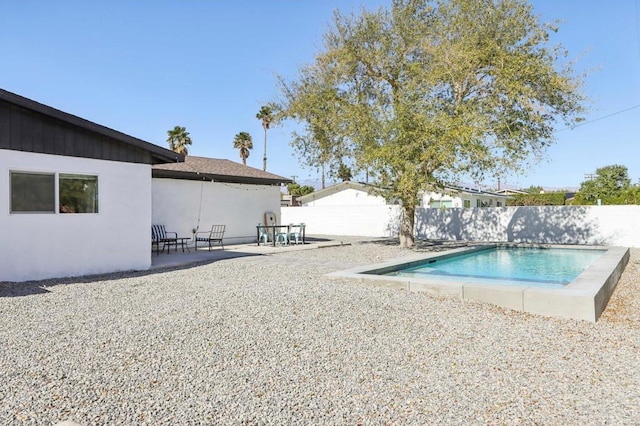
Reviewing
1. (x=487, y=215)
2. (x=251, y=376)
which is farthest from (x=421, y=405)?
(x=487, y=215)

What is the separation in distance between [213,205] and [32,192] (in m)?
8.16

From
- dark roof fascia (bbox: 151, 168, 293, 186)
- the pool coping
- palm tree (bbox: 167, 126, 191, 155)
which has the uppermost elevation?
palm tree (bbox: 167, 126, 191, 155)

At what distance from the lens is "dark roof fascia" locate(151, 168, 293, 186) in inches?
570

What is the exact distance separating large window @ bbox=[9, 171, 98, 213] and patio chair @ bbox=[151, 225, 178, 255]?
4282 millimetres

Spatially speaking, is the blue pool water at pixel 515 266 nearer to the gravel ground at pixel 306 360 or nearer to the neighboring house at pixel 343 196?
the gravel ground at pixel 306 360

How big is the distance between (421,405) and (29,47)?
14.2 metres

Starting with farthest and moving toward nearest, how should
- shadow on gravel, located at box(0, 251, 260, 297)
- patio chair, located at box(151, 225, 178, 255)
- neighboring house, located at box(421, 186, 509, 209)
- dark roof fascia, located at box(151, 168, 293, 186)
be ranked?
neighboring house, located at box(421, 186, 509, 209) < dark roof fascia, located at box(151, 168, 293, 186) < patio chair, located at box(151, 225, 178, 255) < shadow on gravel, located at box(0, 251, 260, 297)

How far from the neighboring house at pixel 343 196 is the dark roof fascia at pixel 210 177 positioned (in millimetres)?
10816

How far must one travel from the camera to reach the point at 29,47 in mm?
11938

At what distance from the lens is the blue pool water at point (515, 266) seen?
10.1m

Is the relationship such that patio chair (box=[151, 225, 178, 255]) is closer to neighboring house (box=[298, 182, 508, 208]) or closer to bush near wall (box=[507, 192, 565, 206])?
neighboring house (box=[298, 182, 508, 208])

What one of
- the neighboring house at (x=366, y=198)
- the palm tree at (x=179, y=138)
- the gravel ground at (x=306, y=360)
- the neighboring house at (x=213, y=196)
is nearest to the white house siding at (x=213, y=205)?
the neighboring house at (x=213, y=196)

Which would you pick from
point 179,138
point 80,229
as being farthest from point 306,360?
point 179,138

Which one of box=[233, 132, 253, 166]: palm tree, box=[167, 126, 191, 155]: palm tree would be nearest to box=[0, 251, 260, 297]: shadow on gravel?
box=[167, 126, 191, 155]: palm tree
